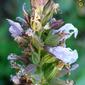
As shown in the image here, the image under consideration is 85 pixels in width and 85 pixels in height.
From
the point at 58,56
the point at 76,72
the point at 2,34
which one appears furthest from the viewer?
the point at 2,34

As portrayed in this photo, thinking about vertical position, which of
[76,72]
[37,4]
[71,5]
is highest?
[37,4]

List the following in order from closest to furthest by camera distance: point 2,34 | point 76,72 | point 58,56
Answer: point 58,56
point 76,72
point 2,34

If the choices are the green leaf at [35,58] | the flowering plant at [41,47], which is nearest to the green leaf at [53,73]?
the flowering plant at [41,47]

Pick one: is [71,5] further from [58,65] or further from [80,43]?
[58,65]

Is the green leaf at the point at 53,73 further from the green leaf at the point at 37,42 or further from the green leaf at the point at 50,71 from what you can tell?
the green leaf at the point at 37,42


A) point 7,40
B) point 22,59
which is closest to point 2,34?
point 7,40

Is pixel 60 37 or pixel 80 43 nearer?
pixel 60 37

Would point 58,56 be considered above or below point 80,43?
above
